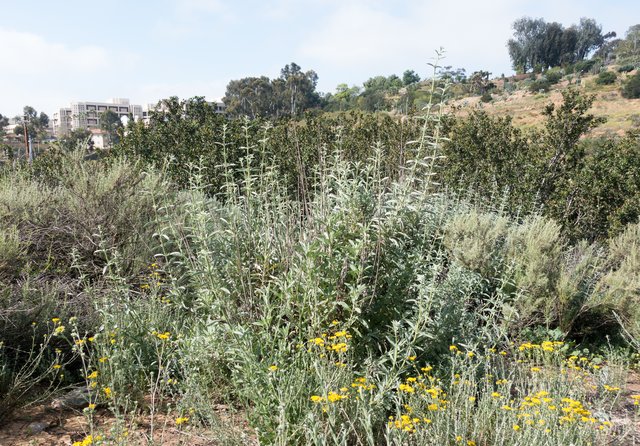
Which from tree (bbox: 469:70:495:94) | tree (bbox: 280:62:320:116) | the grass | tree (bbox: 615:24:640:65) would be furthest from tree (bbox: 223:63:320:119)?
the grass

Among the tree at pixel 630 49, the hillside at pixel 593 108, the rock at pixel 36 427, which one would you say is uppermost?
the tree at pixel 630 49

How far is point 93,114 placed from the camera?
399 ft

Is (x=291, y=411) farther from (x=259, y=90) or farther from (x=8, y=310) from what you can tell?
(x=259, y=90)

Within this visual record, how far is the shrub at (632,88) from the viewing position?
40.8 meters

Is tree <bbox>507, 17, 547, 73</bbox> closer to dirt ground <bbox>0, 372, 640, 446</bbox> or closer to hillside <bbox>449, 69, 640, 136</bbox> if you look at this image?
hillside <bbox>449, 69, 640, 136</bbox>

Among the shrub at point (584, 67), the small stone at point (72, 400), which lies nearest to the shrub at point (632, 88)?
the shrub at point (584, 67)

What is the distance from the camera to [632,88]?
41.2m

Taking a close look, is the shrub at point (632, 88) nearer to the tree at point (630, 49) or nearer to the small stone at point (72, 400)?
the tree at point (630, 49)

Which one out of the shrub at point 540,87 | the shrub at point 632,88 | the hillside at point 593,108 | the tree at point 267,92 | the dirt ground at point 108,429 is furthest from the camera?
the tree at point 267,92

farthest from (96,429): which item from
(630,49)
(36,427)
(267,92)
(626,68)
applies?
(630,49)

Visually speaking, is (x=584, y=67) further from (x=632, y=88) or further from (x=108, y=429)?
(x=108, y=429)

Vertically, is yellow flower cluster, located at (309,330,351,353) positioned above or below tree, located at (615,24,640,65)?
below

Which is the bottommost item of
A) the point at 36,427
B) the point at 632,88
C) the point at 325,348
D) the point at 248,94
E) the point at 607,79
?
the point at 36,427

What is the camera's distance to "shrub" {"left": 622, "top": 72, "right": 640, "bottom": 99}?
40.8 meters
